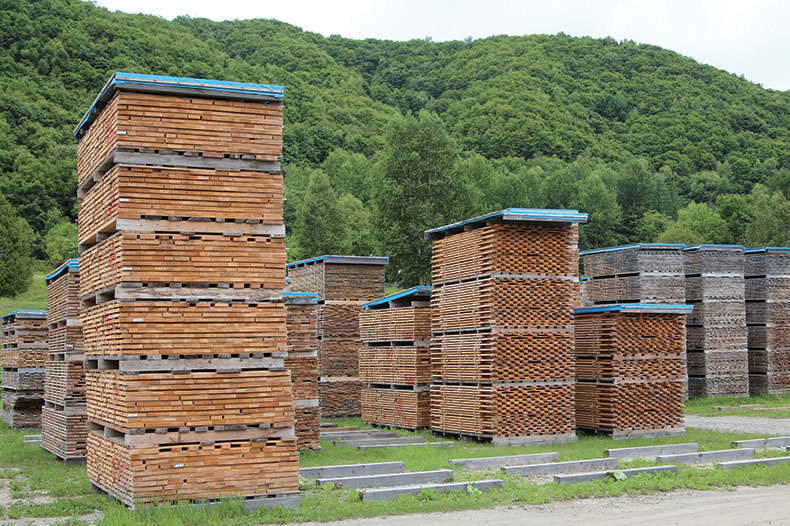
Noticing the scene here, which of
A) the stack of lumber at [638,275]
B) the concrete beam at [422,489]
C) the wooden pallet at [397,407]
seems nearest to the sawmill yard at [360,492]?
the concrete beam at [422,489]

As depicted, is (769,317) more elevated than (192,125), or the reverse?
(192,125)

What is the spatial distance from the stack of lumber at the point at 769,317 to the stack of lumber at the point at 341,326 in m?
12.2

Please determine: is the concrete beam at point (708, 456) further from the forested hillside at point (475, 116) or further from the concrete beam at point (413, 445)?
the forested hillside at point (475, 116)

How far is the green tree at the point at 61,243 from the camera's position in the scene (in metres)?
57.6

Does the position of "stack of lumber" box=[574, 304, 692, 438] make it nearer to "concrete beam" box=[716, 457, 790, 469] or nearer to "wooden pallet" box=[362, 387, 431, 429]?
"concrete beam" box=[716, 457, 790, 469]

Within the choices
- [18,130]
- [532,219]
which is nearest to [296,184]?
[18,130]

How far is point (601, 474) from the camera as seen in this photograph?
40.8 feet

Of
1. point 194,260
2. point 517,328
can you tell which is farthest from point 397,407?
point 194,260

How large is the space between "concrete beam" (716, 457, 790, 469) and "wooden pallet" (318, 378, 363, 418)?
11.7 metres

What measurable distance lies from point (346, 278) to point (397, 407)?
16.6 ft

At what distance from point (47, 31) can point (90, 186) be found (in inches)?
3271

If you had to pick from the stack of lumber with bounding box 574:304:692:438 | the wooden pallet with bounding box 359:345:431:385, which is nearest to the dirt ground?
the stack of lumber with bounding box 574:304:692:438

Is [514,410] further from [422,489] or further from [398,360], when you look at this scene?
[422,489]

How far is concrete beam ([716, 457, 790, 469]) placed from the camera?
13.3 metres
